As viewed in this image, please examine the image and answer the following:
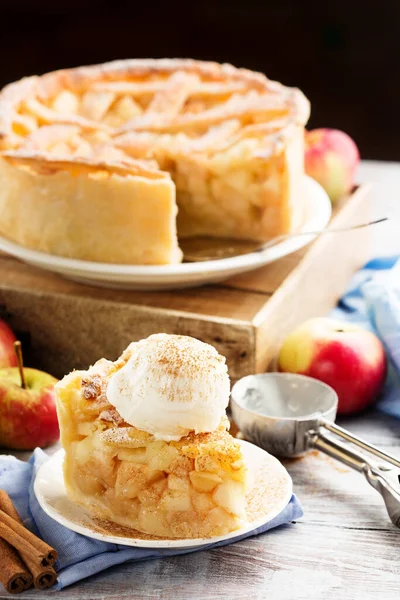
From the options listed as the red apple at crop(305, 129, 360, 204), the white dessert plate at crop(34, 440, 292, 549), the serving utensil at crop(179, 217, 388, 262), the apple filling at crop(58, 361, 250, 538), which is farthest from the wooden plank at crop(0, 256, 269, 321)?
the red apple at crop(305, 129, 360, 204)

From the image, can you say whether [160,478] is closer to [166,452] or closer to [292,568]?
[166,452]

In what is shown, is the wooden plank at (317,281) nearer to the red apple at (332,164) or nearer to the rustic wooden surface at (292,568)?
the red apple at (332,164)

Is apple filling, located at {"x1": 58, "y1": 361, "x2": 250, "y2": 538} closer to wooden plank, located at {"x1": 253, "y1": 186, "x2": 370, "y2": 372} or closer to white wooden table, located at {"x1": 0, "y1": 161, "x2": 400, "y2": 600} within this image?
white wooden table, located at {"x1": 0, "y1": 161, "x2": 400, "y2": 600}

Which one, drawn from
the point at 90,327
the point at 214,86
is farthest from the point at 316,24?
the point at 90,327

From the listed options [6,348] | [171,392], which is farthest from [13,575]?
[6,348]

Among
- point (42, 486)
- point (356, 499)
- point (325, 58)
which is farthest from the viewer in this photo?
point (325, 58)

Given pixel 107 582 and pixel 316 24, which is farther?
pixel 316 24

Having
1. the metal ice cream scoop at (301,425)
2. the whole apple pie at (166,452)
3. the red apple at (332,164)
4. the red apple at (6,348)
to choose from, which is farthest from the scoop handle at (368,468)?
the red apple at (332,164)

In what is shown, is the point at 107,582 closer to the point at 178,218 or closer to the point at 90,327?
the point at 90,327
